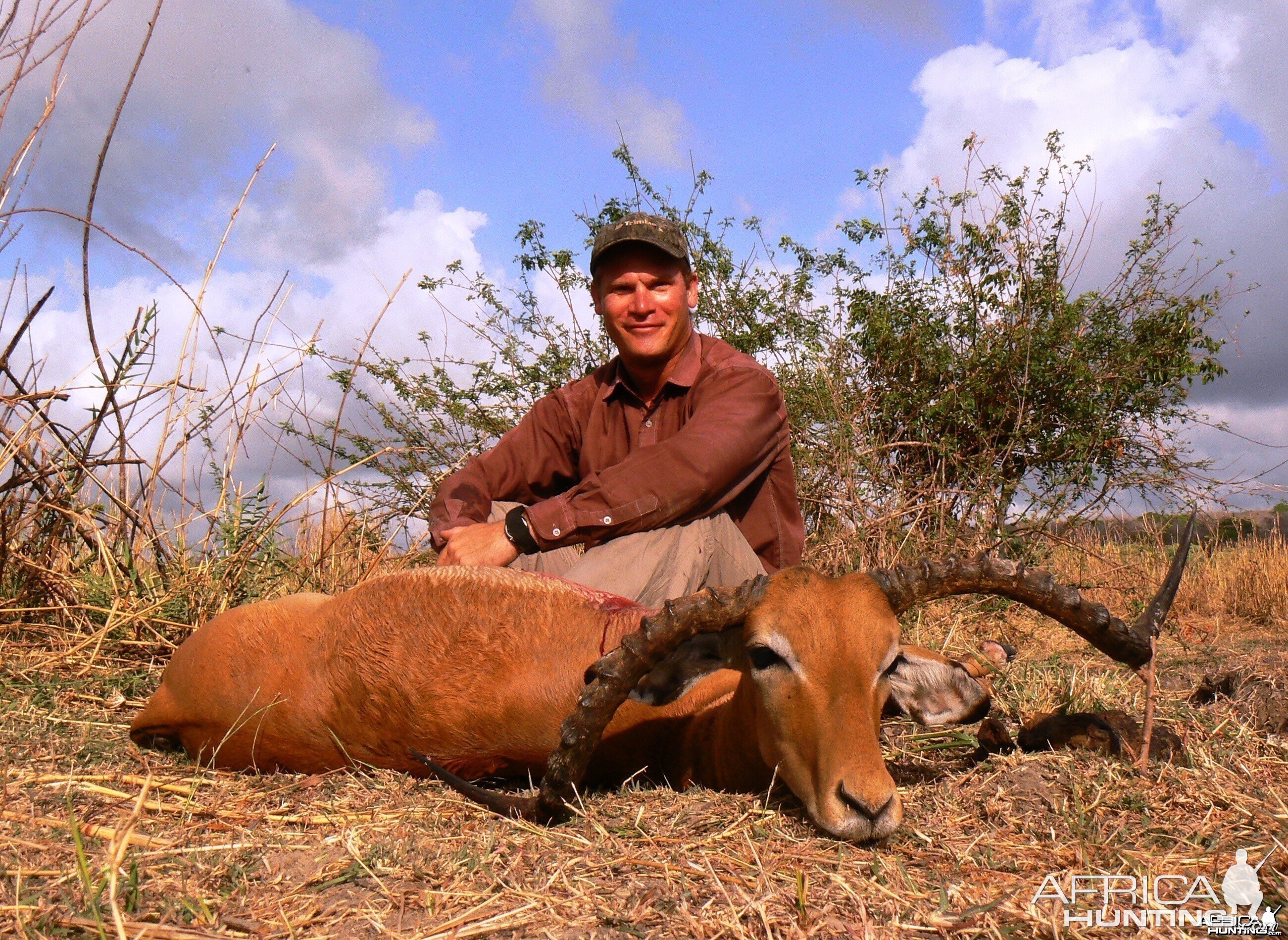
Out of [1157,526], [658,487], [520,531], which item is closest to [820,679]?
[658,487]

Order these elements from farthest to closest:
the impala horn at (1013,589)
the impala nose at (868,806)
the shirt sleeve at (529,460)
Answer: the shirt sleeve at (529,460)
the impala horn at (1013,589)
the impala nose at (868,806)

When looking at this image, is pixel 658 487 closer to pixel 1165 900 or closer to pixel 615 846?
pixel 615 846

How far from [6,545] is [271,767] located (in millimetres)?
3517

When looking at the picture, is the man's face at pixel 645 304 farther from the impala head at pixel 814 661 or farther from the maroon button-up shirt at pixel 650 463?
the impala head at pixel 814 661

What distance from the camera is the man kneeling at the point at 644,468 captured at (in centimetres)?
446

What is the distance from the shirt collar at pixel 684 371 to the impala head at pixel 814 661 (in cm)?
220

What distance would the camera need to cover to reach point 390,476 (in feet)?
34.1

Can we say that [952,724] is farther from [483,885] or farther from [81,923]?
[81,923]

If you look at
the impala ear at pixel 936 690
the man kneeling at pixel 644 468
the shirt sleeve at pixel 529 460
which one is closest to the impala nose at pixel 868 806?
the impala ear at pixel 936 690

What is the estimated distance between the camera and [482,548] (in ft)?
15.2

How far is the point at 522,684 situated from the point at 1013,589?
6.42ft

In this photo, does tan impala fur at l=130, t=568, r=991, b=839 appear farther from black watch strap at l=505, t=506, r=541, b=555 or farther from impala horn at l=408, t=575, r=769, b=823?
black watch strap at l=505, t=506, r=541, b=555

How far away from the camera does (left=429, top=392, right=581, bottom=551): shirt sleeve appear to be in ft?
19.0

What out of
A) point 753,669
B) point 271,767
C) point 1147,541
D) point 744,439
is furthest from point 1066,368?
point 271,767
